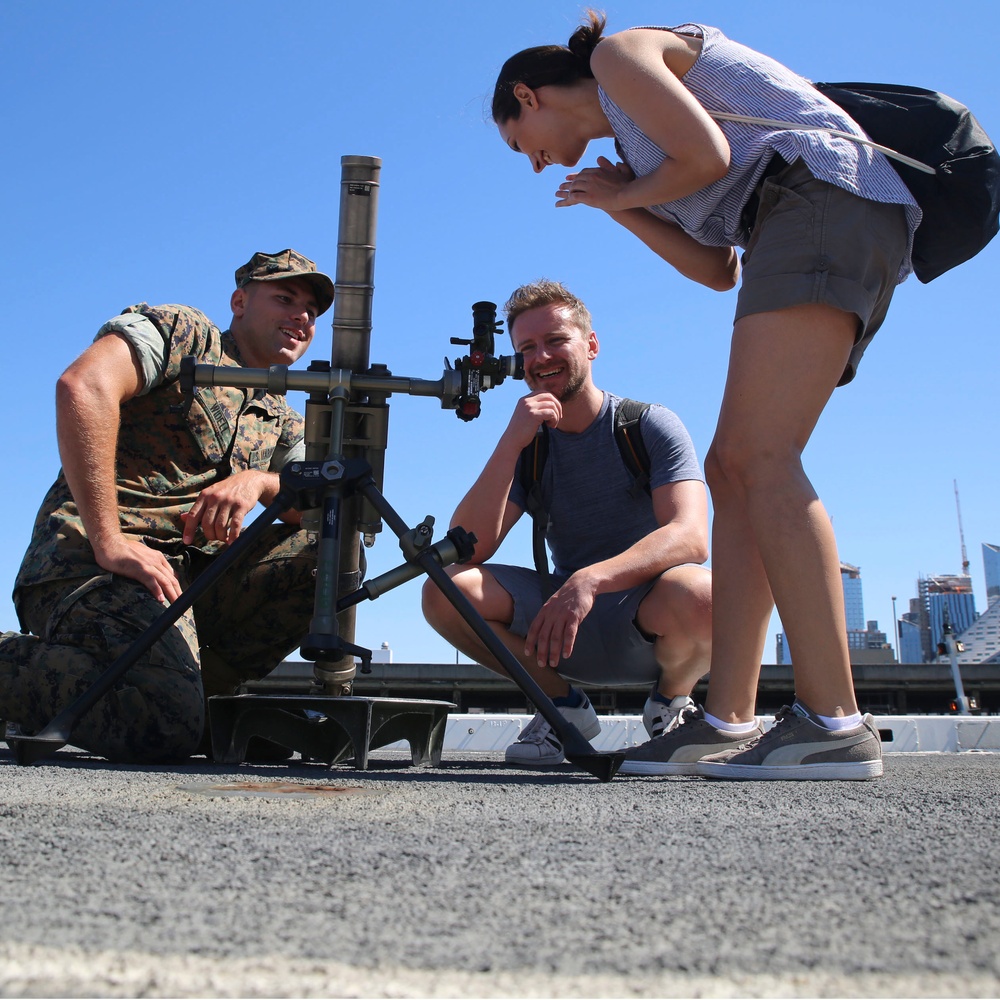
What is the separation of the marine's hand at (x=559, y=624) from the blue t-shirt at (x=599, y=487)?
0.83m

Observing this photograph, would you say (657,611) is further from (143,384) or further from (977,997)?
(977,997)

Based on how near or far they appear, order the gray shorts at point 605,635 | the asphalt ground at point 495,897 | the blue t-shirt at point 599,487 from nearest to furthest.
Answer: the asphalt ground at point 495,897 → the gray shorts at point 605,635 → the blue t-shirt at point 599,487

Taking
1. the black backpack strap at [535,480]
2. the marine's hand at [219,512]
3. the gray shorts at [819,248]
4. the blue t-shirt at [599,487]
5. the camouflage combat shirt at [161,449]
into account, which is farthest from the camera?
the black backpack strap at [535,480]

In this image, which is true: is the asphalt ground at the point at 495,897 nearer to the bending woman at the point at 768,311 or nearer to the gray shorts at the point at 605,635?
the bending woman at the point at 768,311

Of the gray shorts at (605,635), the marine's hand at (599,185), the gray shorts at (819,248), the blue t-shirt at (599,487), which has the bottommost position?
the gray shorts at (605,635)

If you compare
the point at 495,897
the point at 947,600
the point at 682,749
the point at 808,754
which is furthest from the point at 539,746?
the point at 947,600

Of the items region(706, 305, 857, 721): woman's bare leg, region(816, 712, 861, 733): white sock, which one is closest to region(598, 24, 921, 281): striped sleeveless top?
region(706, 305, 857, 721): woman's bare leg

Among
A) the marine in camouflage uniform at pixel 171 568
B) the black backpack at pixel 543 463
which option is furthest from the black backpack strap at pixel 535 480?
the marine in camouflage uniform at pixel 171 568

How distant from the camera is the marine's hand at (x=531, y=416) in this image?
3.55 meters

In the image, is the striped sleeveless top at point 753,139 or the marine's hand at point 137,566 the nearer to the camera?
the striped sleeveless top at point 753,139

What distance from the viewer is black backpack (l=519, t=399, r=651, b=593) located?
12.5 feet

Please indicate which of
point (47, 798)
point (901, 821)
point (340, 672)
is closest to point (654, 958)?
point (901, 821)

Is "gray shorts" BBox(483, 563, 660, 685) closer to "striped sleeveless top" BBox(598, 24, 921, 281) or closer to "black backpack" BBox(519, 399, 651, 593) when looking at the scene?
"black backpack" BBox(519, 399, 651, 593)

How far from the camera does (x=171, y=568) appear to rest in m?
3.10
